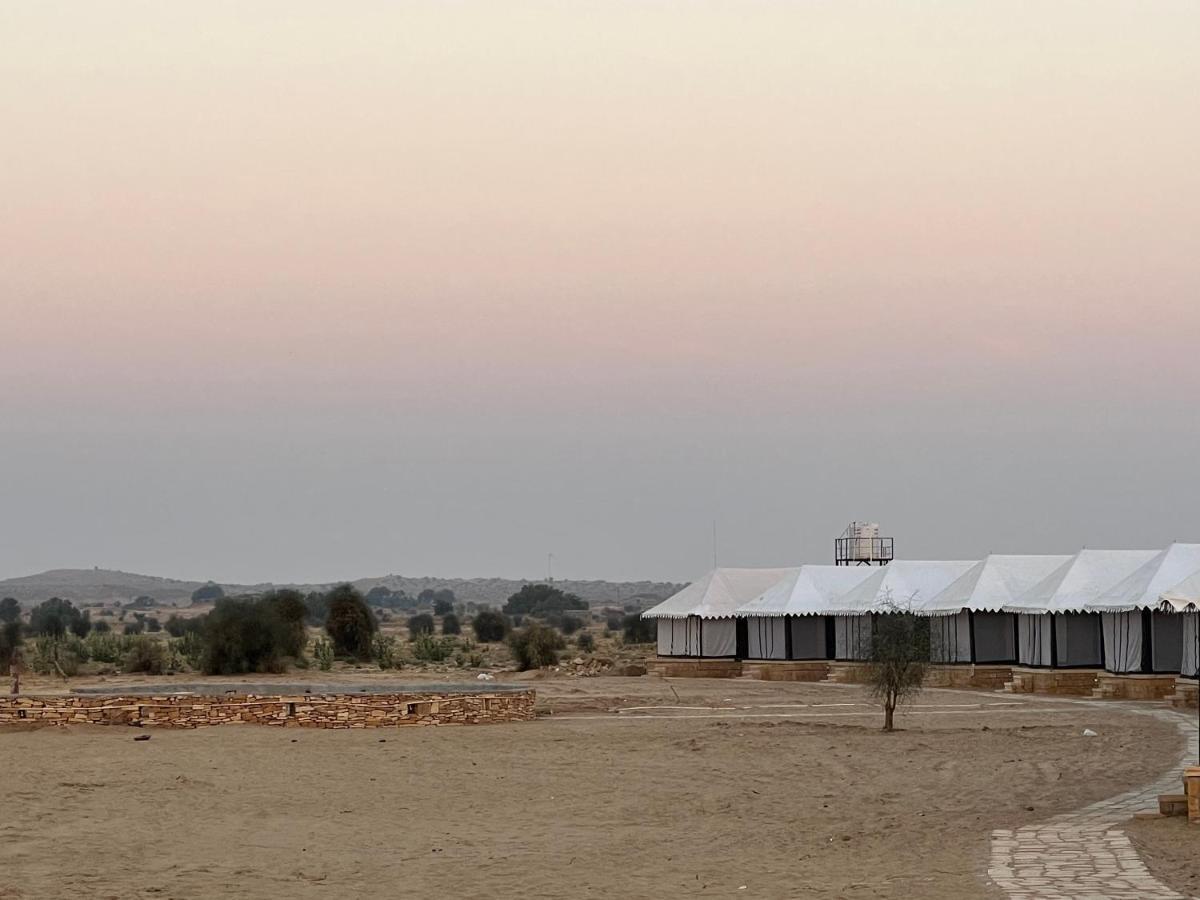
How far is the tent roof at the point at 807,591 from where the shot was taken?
44.9 m

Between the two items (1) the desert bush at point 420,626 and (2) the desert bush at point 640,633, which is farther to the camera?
(1) the desert bush at point 420,626

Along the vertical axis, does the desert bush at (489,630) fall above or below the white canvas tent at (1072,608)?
below

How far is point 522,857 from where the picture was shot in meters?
13.6

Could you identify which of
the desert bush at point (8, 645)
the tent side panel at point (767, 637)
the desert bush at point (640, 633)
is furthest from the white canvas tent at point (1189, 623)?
the desert bush at point (640, 633)

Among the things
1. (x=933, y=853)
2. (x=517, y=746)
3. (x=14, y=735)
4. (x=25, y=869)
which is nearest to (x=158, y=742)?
(x=14, y=735)

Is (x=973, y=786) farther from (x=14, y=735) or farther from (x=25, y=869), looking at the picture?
(x=14, y=735)

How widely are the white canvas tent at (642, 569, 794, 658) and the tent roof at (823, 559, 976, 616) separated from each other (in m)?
3.40

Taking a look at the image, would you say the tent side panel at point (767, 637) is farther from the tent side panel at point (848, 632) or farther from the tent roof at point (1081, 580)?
the tent roof at point (1081, 580)

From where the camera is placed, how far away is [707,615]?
46.7m

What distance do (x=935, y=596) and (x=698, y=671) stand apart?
7.80 meters

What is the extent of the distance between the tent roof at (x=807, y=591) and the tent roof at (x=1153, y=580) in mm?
10541

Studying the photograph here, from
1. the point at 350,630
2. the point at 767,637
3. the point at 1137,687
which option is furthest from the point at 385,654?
the point at 1137,687

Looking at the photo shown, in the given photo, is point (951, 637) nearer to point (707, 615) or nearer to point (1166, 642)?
point (1166, 642)

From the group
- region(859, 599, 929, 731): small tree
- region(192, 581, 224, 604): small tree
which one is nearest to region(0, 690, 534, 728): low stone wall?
region(859, 599, 929, 731): small tree
